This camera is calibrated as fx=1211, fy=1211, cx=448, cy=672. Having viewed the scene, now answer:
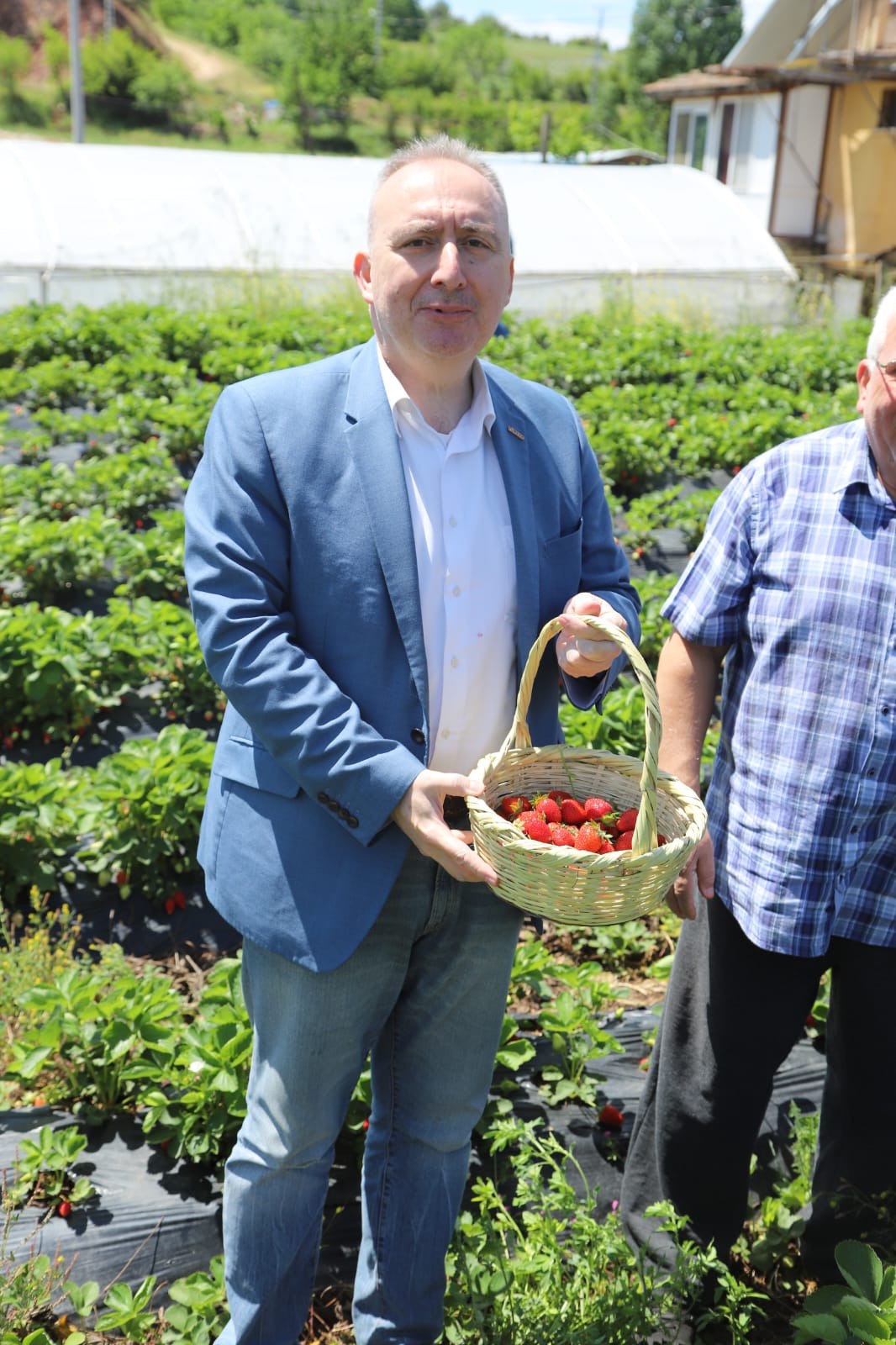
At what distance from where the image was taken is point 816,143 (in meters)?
23.0

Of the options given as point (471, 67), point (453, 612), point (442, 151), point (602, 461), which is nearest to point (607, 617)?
point (453, 612)

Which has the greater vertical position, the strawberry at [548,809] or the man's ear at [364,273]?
the man's ear at [364,273]

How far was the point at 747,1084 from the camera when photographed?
2174 millimetres

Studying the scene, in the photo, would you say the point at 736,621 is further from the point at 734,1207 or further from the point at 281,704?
A: the point at 734,1207

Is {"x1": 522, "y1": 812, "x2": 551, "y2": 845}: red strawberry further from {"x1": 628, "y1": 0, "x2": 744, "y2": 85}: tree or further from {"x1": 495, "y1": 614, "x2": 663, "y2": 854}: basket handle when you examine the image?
{"x1": 628, "y1": 0, "x2": 744, "y2": 85}: tree

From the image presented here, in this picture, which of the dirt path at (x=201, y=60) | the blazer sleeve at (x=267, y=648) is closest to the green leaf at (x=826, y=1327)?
the blazer sleeve at (x=267, y=648)

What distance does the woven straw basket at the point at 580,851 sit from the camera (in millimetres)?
1626

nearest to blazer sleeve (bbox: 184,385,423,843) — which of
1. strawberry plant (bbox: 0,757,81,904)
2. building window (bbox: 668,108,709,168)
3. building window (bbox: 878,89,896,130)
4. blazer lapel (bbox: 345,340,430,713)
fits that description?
blazer lapel (bbox: 345,340,430,713)

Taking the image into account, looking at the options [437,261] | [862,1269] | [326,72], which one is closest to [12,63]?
[326,72]

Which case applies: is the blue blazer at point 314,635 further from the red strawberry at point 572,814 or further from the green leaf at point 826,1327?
the green leaf at point 826,1327

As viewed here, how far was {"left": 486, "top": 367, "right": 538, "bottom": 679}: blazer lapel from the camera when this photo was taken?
1873mm

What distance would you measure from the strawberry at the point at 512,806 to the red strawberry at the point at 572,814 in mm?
59

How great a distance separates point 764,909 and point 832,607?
51cm

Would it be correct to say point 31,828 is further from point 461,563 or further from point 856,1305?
point 856,1305
